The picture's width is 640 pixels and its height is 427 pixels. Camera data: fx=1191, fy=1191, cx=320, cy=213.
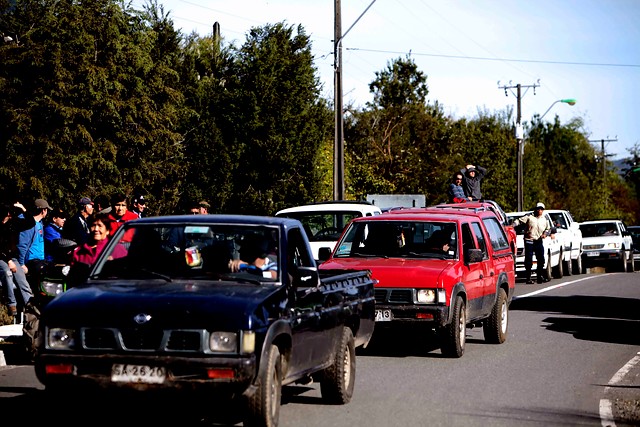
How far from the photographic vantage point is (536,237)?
30984 mm

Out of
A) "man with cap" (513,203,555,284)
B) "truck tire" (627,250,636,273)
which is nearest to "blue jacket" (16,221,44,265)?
"man with cap" (513,203,555,284)

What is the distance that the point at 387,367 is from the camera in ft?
42.5

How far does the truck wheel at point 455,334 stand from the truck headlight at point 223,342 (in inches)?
245

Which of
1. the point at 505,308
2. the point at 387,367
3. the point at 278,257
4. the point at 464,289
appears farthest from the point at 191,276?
the point at 505,308

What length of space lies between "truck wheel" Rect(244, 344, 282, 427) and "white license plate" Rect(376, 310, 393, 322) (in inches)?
221

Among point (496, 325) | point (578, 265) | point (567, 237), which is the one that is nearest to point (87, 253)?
point (496, 325)

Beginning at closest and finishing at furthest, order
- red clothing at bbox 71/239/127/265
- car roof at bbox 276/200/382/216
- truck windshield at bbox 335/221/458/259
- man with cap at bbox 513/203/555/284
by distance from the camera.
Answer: red clothing at bbox 71/239/127/265
truck windshield at bbox 335/221/458/259
car roof at bbox 276/200/382/216
man with cap at bbox 513/203/555/284

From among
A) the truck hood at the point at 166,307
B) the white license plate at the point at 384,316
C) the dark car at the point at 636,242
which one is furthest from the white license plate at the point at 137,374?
the dark car at the point at 636,242

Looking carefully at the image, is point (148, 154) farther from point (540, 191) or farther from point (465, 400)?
point (540, 191)

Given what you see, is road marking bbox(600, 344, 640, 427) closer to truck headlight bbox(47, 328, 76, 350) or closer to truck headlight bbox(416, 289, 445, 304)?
truck headlight bbox(416, 289, 445, 304)

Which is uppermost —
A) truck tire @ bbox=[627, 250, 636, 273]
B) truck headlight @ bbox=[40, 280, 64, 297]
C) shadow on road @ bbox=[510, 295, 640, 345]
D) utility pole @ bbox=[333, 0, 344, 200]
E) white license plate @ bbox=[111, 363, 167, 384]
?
utility pole @ bbox=[333, 0, 344, 200]

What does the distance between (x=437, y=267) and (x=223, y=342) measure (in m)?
6.66

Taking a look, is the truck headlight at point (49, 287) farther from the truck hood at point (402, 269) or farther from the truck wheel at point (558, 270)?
the truck wheel at point (558, 270)

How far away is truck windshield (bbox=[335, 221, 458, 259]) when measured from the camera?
1487cm
